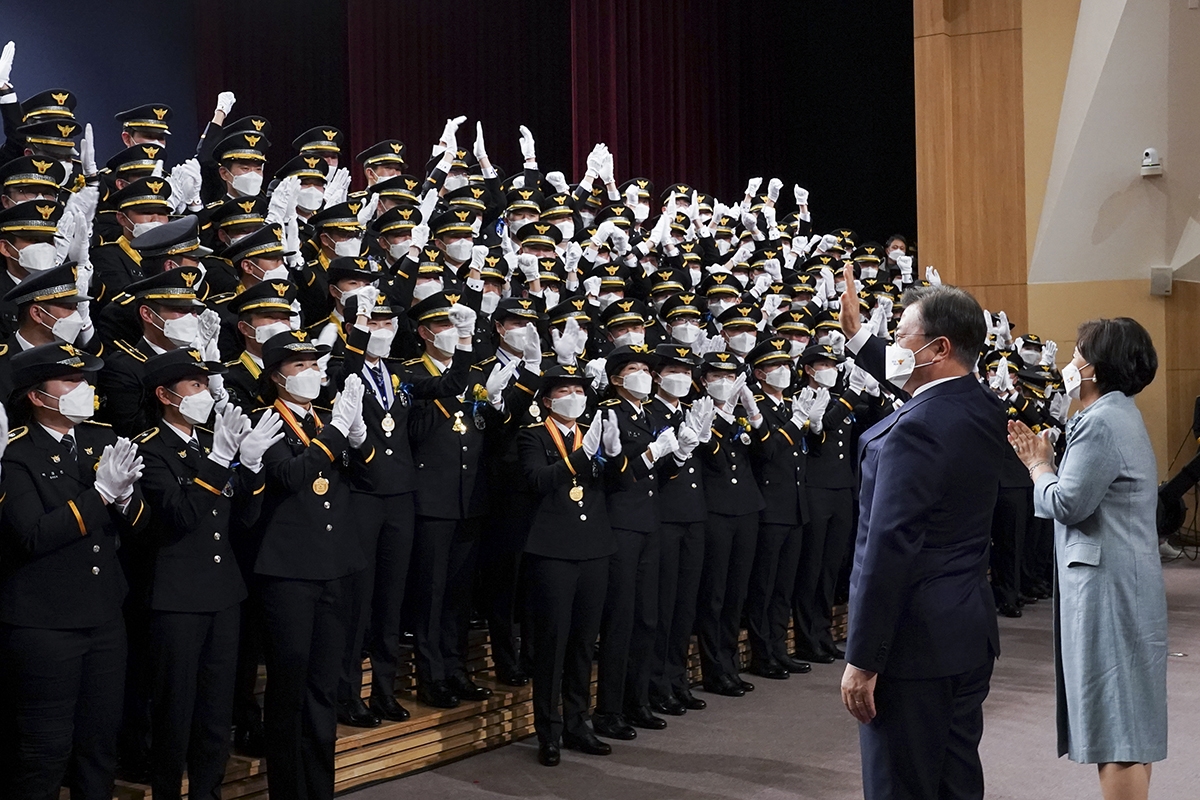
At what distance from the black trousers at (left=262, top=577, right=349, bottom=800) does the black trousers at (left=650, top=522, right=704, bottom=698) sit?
183 centimetres

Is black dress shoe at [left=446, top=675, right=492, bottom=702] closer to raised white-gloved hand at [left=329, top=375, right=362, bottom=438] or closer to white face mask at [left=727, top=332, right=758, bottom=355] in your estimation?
raised white-gloved hand at [left=329, top=375, right=362, bottom=438]

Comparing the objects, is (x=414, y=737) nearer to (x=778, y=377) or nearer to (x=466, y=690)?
(x=466, y=690)

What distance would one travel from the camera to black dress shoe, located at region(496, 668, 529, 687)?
5.29 metres

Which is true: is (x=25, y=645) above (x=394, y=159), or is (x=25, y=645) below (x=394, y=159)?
below

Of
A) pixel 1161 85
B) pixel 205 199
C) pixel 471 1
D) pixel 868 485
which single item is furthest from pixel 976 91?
pixel 868 485

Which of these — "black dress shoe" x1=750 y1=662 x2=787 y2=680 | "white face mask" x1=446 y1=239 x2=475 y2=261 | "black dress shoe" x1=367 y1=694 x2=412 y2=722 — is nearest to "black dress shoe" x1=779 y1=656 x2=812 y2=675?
"black dress shoe" x1=750 y1=662 x2=787 y2=680

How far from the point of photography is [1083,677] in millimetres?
3250

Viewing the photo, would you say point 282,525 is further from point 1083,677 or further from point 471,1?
point 471,1

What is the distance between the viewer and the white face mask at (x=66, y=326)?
12.3 ft

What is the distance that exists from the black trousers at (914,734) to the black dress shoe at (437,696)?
251 centimetres

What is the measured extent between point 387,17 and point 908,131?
5786mm

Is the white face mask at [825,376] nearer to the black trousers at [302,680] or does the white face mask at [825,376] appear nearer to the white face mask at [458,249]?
the white face mask at [458,249]

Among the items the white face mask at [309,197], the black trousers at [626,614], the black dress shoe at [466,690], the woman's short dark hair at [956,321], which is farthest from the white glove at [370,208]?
the woman's short dark hair at [956,321]

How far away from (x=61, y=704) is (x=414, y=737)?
1624mm
